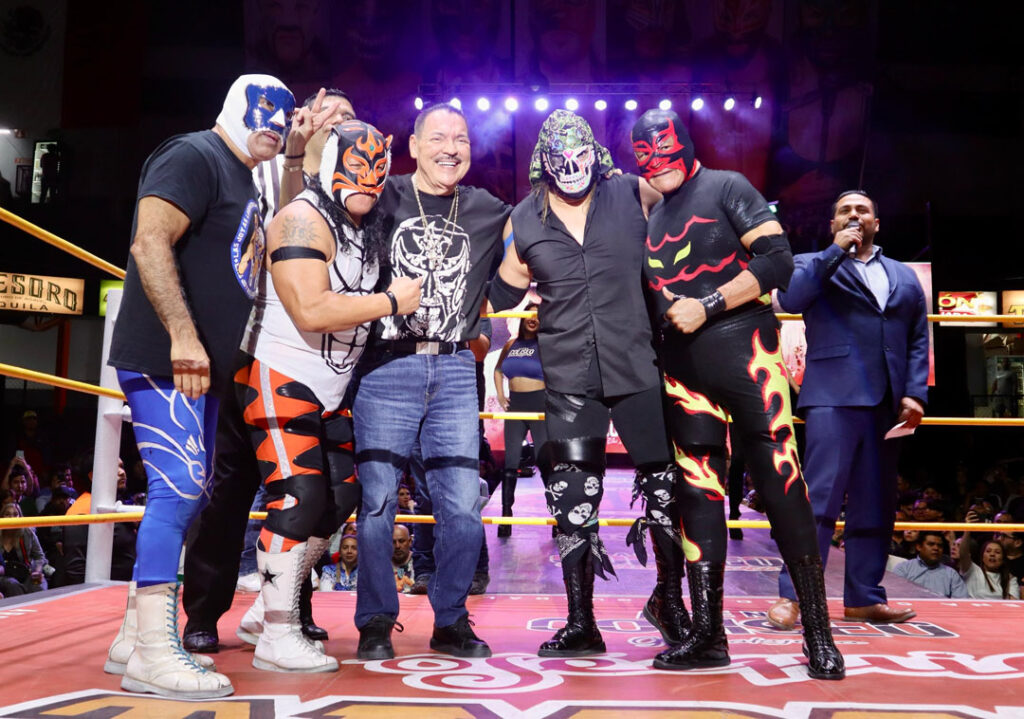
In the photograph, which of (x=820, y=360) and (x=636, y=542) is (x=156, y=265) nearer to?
(x=636, y=542)

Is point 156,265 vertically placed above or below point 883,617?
above

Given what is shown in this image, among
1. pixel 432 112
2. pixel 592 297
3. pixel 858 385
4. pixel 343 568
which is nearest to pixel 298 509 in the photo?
pixel 592 297

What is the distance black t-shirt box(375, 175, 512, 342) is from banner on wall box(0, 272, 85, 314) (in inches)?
481

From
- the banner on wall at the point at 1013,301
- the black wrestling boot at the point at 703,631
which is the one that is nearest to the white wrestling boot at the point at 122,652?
the black wrestling boot at the point at 703,631

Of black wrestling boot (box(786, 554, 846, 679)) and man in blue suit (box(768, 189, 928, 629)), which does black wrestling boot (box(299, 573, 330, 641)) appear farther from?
man in blue suit (box(768, 189, 928, 629))

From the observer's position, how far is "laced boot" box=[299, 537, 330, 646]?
7.27 feet

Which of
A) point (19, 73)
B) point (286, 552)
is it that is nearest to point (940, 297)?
point (286, 552)

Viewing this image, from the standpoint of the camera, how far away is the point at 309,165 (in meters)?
2.33

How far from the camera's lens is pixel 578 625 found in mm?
2207

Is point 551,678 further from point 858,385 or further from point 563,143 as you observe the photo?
point 858,385

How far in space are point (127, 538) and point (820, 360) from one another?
192 inches

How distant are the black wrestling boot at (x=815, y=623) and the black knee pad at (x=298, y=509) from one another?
4.06 feet

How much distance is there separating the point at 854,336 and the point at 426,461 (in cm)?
162

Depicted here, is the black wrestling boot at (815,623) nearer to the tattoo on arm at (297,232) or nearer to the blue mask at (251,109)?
the tattoo on arm at (297,232)
